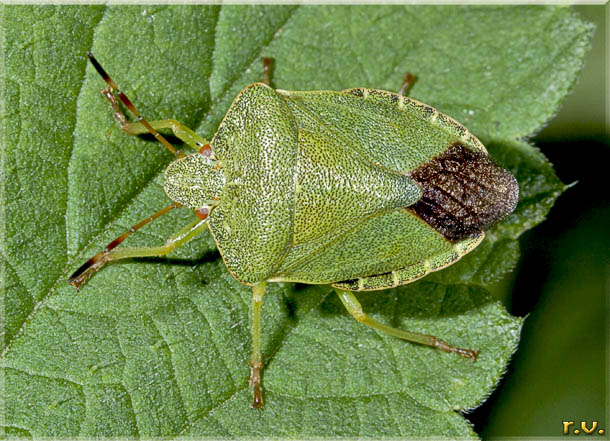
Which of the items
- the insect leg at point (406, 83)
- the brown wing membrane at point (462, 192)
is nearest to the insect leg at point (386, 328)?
the brown wing membrane at point (462, 192)

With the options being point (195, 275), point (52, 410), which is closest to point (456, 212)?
point (195, 275)

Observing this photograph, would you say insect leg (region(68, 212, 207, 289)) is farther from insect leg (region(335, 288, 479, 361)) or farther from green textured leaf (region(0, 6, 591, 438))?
insect leg (region(335, 288, 479, 361))

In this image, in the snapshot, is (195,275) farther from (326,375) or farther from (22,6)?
(22,6)

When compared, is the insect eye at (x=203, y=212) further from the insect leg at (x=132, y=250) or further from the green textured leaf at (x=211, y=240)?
the green textured leaf at (x=211, y=240)

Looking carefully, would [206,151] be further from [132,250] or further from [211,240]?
[132,250]

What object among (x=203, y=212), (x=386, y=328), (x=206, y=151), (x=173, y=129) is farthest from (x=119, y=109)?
(x=386, y=328)

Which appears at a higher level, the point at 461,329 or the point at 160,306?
the point at 461,329

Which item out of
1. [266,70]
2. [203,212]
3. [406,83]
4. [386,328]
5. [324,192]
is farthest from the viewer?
[406,83]
